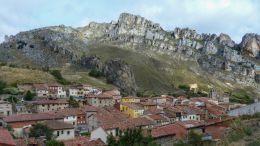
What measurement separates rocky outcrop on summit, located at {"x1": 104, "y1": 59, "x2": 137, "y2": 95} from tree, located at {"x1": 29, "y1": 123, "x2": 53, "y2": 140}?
69066mm

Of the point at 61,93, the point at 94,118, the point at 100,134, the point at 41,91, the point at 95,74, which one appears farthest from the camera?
the point at 95,74

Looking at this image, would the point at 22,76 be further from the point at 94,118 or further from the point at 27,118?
the point at 27,118

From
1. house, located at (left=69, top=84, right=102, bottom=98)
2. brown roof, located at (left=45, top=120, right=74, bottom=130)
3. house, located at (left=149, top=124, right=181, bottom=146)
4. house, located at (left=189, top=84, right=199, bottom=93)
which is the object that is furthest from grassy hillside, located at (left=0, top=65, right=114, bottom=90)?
house, located at (left=149, top=124, right=181, bottom=146)

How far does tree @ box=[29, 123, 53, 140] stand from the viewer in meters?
47.2

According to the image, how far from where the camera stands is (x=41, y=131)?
→ 47.5m

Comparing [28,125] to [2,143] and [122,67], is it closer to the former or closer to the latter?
[2,143]

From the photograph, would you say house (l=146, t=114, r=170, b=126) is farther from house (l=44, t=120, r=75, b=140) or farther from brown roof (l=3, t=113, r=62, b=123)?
brown roof (l=3, t=113, r=62, b=123)

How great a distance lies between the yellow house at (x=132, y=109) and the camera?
76.9 metres

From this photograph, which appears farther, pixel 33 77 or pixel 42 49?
pixel 42 49

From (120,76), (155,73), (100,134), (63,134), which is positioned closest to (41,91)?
(63,134)

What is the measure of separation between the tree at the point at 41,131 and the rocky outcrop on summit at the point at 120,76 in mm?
69066

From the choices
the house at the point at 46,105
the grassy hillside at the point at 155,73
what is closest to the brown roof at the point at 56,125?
the house at the point at 46,105

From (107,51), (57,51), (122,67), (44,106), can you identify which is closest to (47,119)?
(44,106)

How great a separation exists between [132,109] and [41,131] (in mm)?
32710
